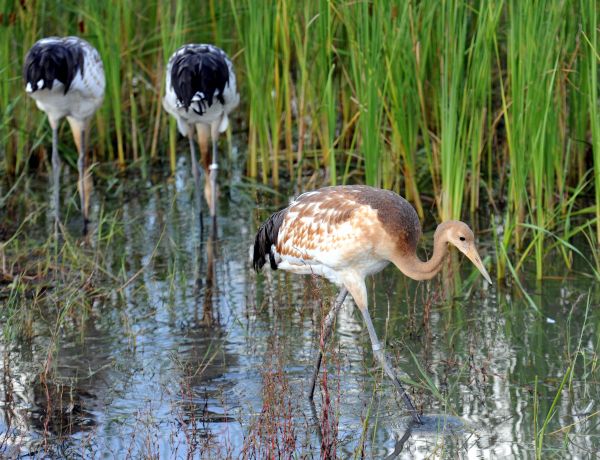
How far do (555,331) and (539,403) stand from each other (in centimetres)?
107

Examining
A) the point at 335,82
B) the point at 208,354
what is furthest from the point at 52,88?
the point at 208,354

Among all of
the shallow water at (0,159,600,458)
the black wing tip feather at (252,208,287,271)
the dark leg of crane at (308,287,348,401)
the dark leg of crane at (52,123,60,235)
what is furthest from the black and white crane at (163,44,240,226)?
the dark leg of crane at (308,287,348,401)

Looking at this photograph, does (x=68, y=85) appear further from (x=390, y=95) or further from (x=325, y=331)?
(x=325, y=331)

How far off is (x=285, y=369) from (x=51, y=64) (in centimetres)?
347

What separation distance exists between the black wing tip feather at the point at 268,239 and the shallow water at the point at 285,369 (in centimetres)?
37

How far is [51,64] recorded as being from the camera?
867 cm

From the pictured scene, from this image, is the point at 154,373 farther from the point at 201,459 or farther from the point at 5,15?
the point at 5,15

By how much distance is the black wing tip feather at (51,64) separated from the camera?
863 cm

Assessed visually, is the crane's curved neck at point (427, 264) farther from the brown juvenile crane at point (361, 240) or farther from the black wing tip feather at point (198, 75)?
the black wing tip feather at point (198, 75)

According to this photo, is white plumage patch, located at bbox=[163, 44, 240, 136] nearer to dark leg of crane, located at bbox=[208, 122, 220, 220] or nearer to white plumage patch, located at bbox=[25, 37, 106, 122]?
dark leg of crane, located at bbox=[208, 122, 220, 220]

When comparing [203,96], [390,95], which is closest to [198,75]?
[203,96]

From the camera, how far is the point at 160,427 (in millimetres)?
5535

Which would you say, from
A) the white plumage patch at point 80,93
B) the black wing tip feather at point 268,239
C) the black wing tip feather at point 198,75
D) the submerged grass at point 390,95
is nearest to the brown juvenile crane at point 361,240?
the black wing tip feather at point 268,239

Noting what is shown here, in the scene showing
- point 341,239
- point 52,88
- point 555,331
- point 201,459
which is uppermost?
point 52,88
